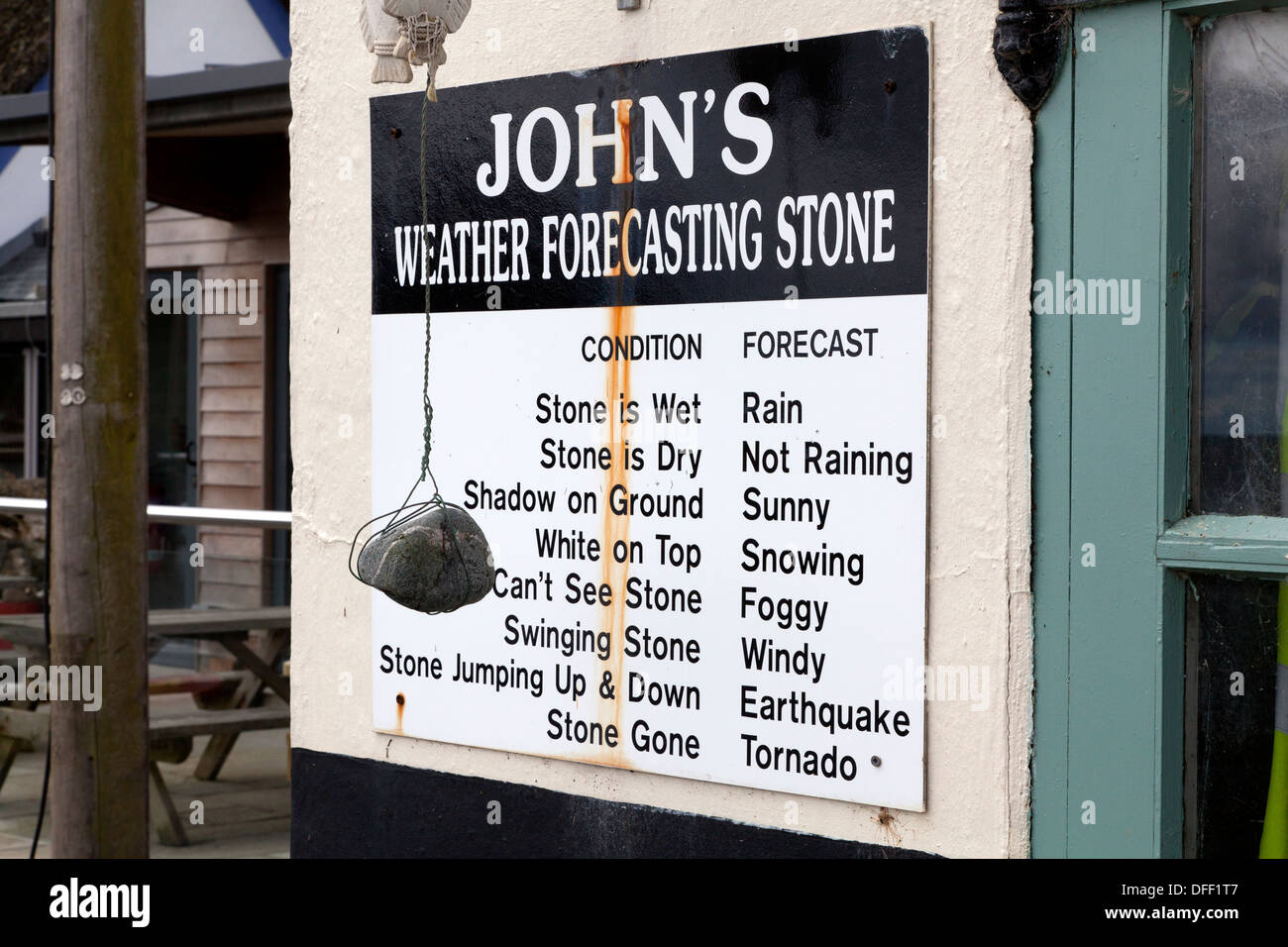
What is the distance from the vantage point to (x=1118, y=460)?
2787 millimetres

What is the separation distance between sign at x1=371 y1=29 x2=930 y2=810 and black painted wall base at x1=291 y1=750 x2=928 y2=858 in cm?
12

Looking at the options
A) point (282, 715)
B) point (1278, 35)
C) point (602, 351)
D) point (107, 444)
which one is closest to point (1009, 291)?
point (1278, 35)

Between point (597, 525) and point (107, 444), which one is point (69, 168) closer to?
point (107, 444)

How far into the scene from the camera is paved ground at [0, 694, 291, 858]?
663cm

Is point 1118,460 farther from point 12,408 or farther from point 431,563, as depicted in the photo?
point 12,408

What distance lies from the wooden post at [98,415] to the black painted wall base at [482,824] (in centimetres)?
54

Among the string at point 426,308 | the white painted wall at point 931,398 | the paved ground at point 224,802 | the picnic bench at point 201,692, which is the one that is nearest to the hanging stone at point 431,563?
the string at point 426,308

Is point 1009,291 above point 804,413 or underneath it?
above

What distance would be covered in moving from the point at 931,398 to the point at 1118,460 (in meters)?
0.40

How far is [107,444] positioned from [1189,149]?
2.90m

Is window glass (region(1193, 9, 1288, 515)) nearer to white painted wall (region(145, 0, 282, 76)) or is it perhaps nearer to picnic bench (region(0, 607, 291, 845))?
picnic bench (region(0, 607, 291, 845))

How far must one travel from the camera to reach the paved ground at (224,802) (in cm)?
663

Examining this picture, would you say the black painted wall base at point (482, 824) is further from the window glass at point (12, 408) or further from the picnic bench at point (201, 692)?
the window glass at point (12, 408)

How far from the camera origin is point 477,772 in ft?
12.3
